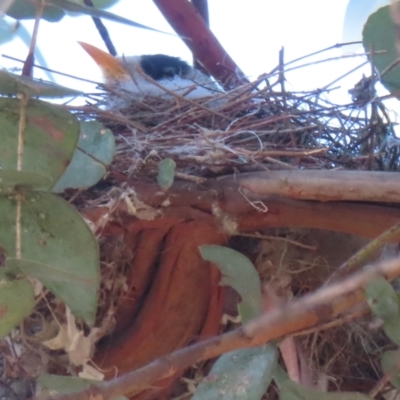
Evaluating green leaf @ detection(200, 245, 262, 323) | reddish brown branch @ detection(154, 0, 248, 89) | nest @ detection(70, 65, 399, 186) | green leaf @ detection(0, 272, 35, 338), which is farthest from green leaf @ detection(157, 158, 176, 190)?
reddish brown branch @ detection(154, 0, 248, 89)

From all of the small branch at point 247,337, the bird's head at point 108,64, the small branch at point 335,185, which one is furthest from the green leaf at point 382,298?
the bird's head at point 108,64

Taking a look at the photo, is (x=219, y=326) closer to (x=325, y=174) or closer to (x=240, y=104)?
(x=325, y=174)

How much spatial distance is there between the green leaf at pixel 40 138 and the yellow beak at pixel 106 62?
132cm

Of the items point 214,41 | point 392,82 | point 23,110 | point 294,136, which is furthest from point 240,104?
point 23,110

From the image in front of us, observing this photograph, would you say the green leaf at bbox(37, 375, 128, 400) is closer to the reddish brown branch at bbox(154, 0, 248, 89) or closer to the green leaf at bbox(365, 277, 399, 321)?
the green leaf at bbox(365, 277, 399, 321)

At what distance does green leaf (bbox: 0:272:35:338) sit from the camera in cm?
58

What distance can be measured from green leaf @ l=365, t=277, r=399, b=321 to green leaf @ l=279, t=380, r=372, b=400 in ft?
0.26

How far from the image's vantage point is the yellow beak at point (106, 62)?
6.33 ft

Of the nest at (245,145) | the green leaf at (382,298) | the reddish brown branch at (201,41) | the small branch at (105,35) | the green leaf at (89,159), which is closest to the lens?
the green leaf at (382,298)

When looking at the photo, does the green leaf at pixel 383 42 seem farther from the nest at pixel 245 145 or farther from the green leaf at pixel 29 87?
the green leaf at pixel 29 87

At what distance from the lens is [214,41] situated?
1666mm

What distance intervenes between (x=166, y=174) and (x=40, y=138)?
24cm

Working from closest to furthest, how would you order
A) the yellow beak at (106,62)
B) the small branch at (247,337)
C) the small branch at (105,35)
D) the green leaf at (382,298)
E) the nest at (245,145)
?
the small branch at (247,337) → the green leaf at (382,298) → the nest at (245,145) → the small branch at (105,35) → the yellow beak at (106,62)

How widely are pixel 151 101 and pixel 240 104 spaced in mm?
278
